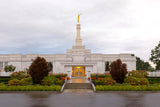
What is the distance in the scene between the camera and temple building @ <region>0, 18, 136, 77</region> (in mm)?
50094

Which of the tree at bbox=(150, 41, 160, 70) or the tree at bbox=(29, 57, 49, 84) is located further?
the tree at bbox=(150, 41, 160, 70)

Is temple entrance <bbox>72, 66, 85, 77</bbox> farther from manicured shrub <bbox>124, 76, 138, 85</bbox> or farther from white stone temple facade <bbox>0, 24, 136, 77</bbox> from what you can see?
manicured shrub <bbox>124, 76, 138, 85</bbox>

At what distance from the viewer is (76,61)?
5400cm

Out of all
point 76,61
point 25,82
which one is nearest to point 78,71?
point 76,61

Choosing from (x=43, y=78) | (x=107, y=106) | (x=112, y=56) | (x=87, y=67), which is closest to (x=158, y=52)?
(x=112, y=56)

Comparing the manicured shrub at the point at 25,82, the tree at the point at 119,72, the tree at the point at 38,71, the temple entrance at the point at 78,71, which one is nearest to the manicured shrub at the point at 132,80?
the tree at the point at 119,72

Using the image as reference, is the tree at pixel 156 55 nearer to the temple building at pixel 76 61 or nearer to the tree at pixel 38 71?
the temple building at pixel 76 61

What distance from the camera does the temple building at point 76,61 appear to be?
50094 millimetres

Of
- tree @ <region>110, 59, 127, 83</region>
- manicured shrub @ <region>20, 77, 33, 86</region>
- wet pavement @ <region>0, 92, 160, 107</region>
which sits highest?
tree @ <region>110, 59, 127, 83</region>

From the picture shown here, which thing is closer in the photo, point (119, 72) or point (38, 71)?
point (38, 71)

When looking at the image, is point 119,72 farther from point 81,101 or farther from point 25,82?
point 25,82

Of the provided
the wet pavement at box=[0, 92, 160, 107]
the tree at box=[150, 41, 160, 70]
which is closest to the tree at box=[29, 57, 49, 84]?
the wet pavement at box=[0, 92, 160, 107]

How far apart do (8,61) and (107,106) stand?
5656cm

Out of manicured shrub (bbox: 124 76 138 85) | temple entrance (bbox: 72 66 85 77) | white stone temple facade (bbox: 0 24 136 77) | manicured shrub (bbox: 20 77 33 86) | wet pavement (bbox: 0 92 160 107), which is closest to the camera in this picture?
wet pavement (bbox: 0 92 160 107)
